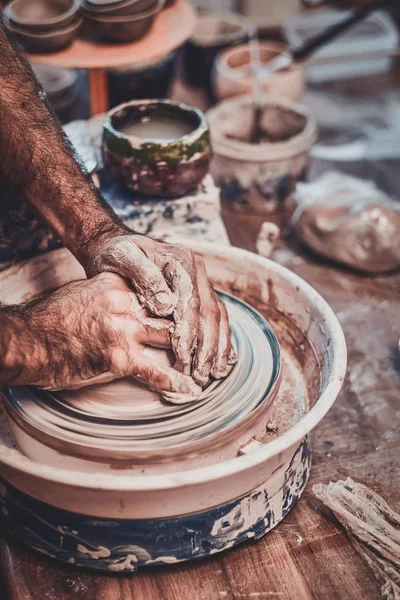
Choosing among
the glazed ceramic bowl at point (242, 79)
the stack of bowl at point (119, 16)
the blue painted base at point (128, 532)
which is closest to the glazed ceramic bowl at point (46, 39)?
the stack of bowl at point (119, 16)

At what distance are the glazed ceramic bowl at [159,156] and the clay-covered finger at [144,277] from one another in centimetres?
66

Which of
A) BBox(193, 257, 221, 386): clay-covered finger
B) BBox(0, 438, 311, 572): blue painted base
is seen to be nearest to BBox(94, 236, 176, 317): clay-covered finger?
BBox(193, 257, 221, 386): clay-covered finger

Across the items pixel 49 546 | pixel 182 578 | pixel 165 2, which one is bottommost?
pixel 182 578

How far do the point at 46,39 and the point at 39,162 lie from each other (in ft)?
Answer: 4.98

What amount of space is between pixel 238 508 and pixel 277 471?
0.14 m

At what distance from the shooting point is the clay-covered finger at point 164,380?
1624mm

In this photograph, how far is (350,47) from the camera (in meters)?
5.11

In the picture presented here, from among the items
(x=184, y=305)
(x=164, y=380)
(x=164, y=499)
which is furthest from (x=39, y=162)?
(x=164, y=499)

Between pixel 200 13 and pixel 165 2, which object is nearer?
pixel 165 2

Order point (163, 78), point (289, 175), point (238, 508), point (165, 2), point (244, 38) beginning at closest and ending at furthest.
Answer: point (238, 508) → point (289, 175) → point (165, 2) → point (163, 78) → point (244, 38)

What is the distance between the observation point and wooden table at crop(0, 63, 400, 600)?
5.37ft

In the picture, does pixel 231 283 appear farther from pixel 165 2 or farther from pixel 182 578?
pixel 165 2

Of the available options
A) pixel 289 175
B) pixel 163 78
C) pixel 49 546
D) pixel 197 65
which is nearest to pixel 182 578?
pixel 49 546

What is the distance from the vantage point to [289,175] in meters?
3.47
